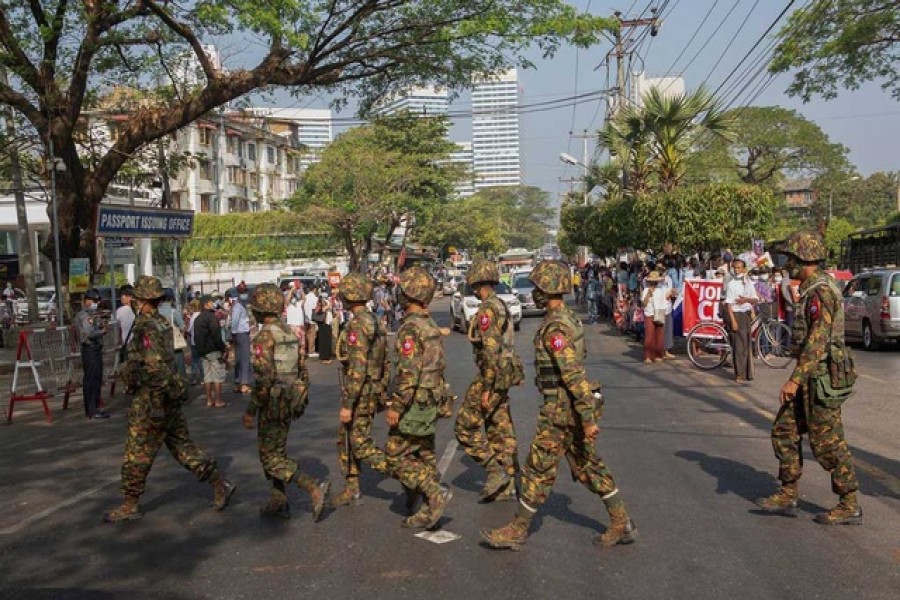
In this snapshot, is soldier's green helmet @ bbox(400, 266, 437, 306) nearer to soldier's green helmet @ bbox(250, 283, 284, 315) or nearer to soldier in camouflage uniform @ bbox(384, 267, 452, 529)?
soldier in camouflage uniform @ bbox(384, 267, 452, 529)

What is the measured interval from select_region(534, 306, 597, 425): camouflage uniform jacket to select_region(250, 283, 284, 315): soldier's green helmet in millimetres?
2074

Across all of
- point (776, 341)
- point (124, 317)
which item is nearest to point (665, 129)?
point (776, 341)

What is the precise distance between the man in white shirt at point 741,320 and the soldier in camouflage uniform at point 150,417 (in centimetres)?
848

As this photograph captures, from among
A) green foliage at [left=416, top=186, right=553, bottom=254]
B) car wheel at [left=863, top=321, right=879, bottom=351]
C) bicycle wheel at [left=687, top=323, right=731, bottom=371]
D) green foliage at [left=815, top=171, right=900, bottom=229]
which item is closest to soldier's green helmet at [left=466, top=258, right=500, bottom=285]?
bicycle wheel at [left=687, top=323, right=731, bottom=371]

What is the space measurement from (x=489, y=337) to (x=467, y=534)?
153cm

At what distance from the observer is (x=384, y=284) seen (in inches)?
1148

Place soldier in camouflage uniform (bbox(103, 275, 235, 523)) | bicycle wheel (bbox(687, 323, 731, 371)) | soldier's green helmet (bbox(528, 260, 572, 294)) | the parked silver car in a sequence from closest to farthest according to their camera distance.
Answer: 1. soldier's green helmet (bbox(528, 260, 572, 294))
2. soldier in camouflage uniform (bbox(103, 275, 235, 523))
3. bicycle wheel (bbox(687, 323, 731, 371))
4. the parked silver car

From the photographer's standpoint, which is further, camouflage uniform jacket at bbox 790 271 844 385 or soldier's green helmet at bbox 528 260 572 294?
camouflage uniform jacket at bbox 790 271 844 385

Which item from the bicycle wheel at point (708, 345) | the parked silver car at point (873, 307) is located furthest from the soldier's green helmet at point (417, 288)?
the parked silver car at point (873, 307)

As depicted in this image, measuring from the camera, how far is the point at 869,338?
17000 mm

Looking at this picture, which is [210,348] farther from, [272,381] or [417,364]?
[417,364]

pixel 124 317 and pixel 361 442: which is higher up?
pixel 124 317

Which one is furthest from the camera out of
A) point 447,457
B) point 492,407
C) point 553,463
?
point 447,457

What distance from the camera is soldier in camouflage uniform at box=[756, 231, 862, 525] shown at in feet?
18.7
